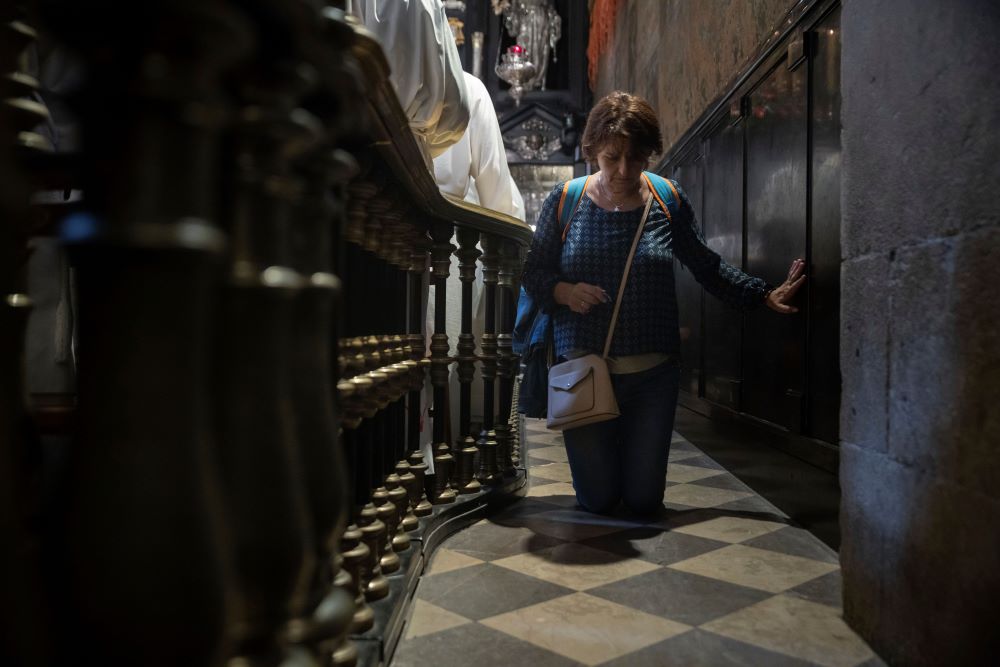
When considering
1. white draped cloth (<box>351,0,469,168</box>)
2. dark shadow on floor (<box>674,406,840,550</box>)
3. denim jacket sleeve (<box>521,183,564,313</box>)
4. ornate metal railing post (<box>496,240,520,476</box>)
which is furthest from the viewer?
ornate metal railing post (<box>496,240,520,476</box>)

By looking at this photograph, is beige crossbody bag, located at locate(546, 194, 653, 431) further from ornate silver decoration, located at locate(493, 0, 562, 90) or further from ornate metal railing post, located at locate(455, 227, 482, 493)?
ornate silver decoration, located at locate(493, 0, 562, 90)

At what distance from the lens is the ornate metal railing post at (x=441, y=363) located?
2.28m

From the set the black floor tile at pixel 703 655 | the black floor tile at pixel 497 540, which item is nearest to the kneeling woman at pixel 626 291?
the black floor tile at pixel 497 540

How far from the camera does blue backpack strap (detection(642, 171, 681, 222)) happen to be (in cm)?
266

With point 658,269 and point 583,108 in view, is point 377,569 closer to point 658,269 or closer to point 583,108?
point 658,269

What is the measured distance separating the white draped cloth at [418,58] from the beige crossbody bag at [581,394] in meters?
0.85

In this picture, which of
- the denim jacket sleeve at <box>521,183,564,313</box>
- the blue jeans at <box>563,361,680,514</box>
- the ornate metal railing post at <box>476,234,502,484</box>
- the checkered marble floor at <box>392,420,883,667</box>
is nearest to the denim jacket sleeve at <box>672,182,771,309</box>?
the blue jeans at <box>563,361,680,514</box>

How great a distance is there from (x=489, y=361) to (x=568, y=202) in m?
0.63

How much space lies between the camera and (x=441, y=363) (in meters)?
2.34

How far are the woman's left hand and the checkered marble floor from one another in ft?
2.31

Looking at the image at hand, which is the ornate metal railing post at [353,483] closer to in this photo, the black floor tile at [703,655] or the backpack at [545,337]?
the black floor tile at [703,655]

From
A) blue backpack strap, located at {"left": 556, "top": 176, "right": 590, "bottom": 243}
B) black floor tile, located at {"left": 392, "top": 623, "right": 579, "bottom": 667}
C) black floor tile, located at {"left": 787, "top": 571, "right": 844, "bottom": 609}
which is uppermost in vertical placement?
blue backpack strap, located at {"left": 556, "top": 176, "right": 590, "bottom": 243}

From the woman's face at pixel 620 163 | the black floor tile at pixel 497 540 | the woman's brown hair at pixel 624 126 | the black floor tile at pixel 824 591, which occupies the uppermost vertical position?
the woman's brown hair at pixel 624 126

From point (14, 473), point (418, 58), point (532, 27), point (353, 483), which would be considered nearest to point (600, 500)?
point (353, 483)
